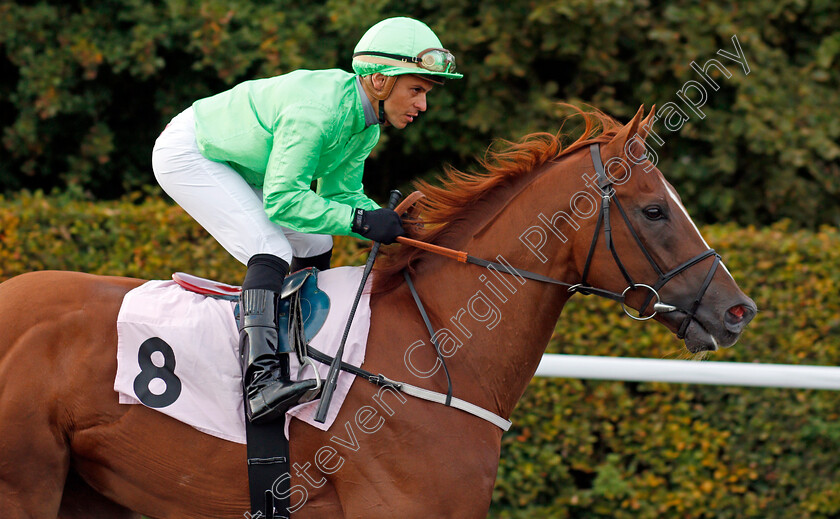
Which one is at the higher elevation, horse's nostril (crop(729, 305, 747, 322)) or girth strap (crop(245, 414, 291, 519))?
horse's nostril (crop(729, 305, 747, 322))

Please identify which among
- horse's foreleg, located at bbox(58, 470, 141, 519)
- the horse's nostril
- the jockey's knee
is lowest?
horse's foreleg, located at bbox(58, 470, 141, 519)

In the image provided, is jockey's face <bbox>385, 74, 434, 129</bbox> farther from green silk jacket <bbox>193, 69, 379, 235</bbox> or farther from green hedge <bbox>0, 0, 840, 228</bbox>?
green hedge <bbox>0, 0, 840, 228</bbox>

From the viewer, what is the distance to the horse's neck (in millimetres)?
2914

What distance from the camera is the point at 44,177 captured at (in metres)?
7.51

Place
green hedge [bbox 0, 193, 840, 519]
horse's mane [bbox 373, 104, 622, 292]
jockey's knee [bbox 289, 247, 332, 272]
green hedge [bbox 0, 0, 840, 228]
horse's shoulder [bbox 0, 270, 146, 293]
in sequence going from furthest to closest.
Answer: green hedge [bbox 0, 0, 840, 228]
green hedge [bbox 0, 193, 840, 519]
jockey's knee [bbox 289, 247, 332, 272]
horse's mane [bbox 373, 104, 622, 292]
horse's shoulder [bbox 0, 270, 146, 293]

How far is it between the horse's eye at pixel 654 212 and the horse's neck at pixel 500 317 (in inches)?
12.6

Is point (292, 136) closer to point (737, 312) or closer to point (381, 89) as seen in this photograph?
point (381, 89)

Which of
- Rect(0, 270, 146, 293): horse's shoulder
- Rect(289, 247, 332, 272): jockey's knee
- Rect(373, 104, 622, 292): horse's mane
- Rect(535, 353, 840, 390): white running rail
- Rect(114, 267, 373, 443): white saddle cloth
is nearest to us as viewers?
Rect(114, 267, 373, 443): white saddle cloth

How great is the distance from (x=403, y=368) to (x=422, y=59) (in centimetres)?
114

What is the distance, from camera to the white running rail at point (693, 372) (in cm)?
428

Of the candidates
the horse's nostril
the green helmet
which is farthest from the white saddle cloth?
the horse's nostril

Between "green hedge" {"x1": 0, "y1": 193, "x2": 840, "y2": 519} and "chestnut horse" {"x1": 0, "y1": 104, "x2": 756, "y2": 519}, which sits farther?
"green hedge" {"x1": 0, "y1": 193, "x2": 840, "y2": 519}

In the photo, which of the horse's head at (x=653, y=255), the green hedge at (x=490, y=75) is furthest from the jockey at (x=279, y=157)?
the green hedge at (x=490, y=75)

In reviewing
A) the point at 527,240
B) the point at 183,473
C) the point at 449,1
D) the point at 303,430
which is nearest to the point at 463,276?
the point at 527,240
